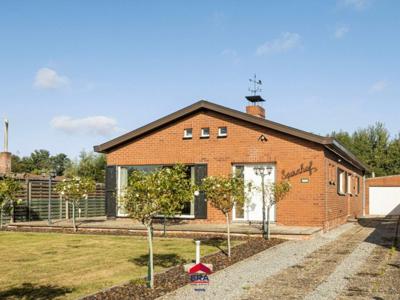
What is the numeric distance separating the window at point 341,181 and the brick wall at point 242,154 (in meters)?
0.66

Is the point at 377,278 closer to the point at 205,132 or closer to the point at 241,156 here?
the point at 241,156

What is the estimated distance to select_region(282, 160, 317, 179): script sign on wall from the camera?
18125mm

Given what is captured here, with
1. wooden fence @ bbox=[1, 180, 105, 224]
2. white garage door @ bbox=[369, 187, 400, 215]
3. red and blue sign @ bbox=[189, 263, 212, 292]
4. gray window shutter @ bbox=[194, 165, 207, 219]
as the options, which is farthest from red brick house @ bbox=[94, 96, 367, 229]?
white garage door @ bbox=[369, 187, 400, 215]

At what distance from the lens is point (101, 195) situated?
2833 cm

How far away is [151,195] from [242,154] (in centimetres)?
1138

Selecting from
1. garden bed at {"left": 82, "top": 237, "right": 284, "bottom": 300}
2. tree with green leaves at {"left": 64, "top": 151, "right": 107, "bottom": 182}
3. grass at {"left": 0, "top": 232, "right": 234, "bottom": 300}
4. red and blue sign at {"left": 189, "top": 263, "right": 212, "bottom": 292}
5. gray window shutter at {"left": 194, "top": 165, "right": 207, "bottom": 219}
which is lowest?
grass at {"left": 0, "top": 232, "right": 234, "bottom": 300}

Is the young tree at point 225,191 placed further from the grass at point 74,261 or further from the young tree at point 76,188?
the young tree at point 76,188

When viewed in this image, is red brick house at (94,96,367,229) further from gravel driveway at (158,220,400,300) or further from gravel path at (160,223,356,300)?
gravel driveway at (158,220,400,300)

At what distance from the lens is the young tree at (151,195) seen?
27.3 ft

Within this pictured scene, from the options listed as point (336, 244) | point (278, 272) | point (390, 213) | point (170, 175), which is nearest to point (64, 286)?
point (170, 175)

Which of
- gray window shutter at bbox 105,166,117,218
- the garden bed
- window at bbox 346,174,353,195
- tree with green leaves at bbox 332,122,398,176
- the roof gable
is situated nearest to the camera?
the garden bed

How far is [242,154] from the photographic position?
63.7 ft

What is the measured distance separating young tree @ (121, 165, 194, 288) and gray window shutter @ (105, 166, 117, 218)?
12998 mm

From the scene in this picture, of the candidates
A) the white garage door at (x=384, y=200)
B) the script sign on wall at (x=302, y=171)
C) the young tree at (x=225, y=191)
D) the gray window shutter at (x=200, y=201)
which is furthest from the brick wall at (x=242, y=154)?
the white garage door at (x=384, y=200)
